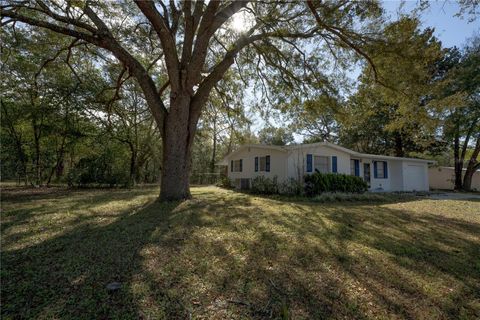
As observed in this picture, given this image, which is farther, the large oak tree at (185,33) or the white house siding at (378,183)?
the white house siding at (378,183)

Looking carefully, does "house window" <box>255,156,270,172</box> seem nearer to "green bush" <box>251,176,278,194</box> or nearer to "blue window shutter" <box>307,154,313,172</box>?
"green bush" <box>251,176,278,194</box>

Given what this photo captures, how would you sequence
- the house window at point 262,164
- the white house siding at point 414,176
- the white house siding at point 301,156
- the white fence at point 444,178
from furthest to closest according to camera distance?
1. the white fence at point 444,178
2. the white house siding at point 414,176
3. the house window at point 262,164
4. the white house siding at point 301,156

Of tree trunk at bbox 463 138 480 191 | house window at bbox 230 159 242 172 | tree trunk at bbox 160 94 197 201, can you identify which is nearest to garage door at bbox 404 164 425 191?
tree trunk at bbox 463 138 480 191

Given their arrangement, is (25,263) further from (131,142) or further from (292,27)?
(131,142)

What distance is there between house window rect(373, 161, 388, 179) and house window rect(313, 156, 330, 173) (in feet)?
16.3

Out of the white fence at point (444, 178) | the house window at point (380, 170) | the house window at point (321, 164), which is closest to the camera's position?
the house window at point (321, 164)

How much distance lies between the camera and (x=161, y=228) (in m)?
4.41

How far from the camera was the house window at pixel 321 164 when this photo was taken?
44.7 feet

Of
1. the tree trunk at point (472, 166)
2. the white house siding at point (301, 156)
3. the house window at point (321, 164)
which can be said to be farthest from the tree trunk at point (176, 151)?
the tree trunk at point (472, 166)

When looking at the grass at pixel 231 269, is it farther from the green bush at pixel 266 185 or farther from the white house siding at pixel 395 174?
the white house siding at pixel 395 174

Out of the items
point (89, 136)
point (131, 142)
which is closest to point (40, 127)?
point (89, 136)

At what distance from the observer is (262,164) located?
48.6 ft

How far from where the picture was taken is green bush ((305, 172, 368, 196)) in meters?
11.9

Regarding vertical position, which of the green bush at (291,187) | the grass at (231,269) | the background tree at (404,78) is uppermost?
the background tree at (404,78)
